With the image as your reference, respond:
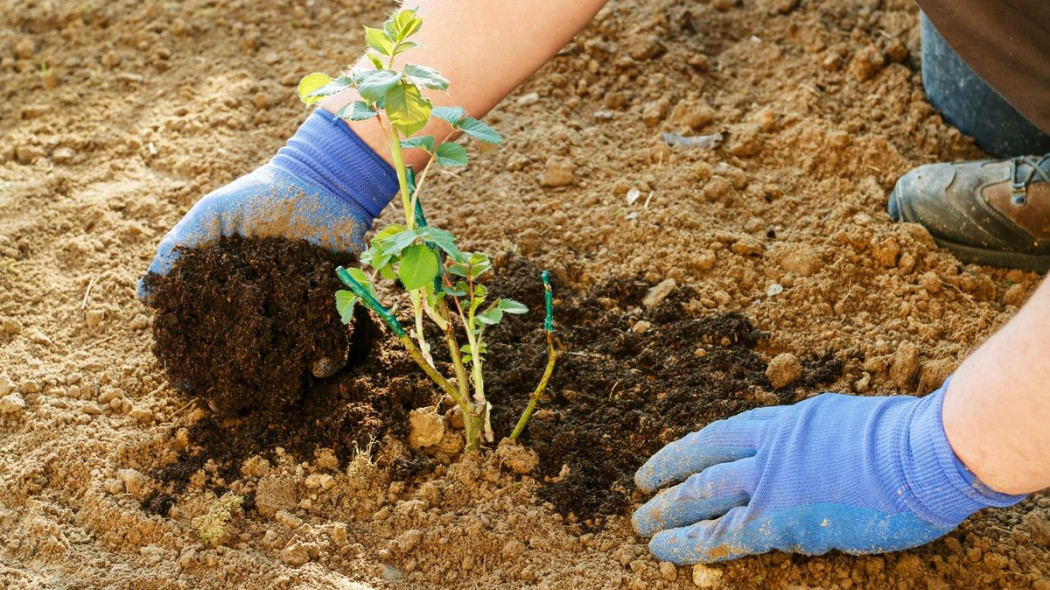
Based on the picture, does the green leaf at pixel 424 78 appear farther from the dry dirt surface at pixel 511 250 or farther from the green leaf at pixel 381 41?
the dry dirt surface at pixel 511 250

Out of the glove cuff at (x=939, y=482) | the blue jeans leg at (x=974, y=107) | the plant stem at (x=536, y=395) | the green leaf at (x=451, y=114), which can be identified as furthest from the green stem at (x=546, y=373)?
the blue jeans leg at (x=974, y=107)

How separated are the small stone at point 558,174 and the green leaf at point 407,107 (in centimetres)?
111

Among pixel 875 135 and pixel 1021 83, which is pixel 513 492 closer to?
pixel 1021 83

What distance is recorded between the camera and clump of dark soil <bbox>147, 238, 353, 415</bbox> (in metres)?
1.98

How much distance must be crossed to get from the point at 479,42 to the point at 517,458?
908 mm

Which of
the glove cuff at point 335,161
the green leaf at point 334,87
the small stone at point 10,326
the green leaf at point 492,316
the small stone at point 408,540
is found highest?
the green leaf at point 334,87

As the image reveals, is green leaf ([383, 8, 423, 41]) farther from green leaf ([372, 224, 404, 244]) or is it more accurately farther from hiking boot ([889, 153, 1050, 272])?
hiking boot ([889, 153, 1050, 272])

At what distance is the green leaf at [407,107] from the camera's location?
1584 millimetres

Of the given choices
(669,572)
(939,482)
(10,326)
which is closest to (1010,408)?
(939,482)

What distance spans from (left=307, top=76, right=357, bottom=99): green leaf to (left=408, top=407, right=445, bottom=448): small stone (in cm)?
73

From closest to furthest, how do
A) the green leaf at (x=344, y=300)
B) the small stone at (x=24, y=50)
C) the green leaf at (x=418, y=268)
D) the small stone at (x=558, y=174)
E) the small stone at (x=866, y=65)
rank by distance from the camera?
1. the green leaf at (x=418, y=268)
2. the green leaf at (x=344, y=300)
3. the small stone at (x=558, y=174)
4. the small stone at (x=866, y=65)
5. the small stone at (x=24, y=50)

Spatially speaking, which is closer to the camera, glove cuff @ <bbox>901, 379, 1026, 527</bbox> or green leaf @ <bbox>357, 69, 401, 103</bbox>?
green leaf @ <bbox>357, 69, 401, 103</bbox>

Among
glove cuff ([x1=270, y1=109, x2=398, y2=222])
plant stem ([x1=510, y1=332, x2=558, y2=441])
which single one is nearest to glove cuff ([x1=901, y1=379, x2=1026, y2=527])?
plant stem ([x1=510, y1=332, x2=558, y2=441])

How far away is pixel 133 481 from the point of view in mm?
1951
